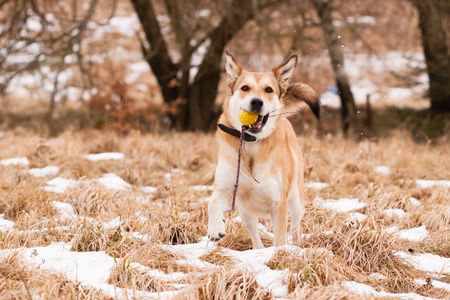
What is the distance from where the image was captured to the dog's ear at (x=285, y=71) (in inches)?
159

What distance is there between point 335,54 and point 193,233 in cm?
703

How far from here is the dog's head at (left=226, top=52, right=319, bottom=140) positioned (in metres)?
3.70

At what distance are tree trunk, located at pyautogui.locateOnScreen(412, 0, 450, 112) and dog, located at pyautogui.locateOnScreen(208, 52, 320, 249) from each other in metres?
7.36

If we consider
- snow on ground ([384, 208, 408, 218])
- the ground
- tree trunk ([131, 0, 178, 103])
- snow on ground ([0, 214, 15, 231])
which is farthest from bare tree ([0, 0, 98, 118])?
snow on ground ([384, 208, 408, 218])

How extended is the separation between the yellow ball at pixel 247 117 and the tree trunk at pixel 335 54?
6.64 m

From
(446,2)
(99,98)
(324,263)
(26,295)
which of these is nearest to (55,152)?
(99,98)

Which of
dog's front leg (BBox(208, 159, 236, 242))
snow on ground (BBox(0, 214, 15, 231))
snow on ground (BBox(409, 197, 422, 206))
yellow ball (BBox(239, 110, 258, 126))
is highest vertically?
yellow ball (BBox(239, 110, 258, 126))

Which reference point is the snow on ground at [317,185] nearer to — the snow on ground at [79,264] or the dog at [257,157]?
the dog at [257,157]

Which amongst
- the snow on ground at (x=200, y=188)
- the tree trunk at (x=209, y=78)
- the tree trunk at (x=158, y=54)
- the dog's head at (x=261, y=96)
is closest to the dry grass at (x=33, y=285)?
the dog's head at (x=261, y=96)

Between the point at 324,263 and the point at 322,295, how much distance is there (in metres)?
0.45

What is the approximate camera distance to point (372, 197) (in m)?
5.34

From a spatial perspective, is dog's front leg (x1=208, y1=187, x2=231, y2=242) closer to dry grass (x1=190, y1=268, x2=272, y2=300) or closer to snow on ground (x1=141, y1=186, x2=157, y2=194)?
dry grass (x1=190, y1=268, x2=272, y2=300)

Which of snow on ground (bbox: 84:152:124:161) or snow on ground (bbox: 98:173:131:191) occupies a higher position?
snow on ground (bbox: 84:152:124:161)

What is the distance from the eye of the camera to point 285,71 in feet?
13.5
